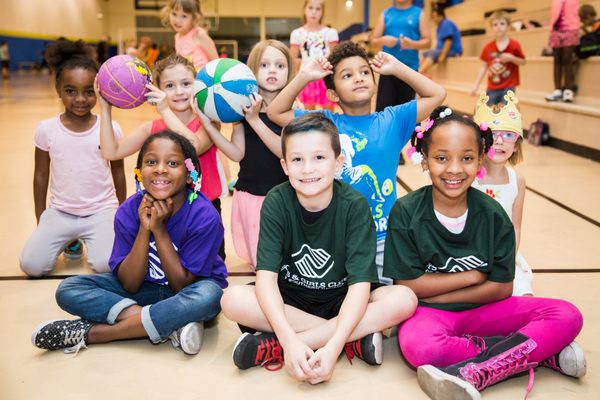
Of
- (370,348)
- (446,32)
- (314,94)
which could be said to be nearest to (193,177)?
(370,348)

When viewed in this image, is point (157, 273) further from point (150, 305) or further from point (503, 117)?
point (503, 117)

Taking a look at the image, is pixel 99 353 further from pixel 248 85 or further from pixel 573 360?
pixel 573 360

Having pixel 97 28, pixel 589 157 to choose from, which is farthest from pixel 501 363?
pixel 97 28

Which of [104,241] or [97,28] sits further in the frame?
[97,28]

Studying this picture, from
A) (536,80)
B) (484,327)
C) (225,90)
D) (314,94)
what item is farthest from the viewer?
(536,80)

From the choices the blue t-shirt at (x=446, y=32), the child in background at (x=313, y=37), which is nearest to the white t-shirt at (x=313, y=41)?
the child in background at (x=313, y=37)

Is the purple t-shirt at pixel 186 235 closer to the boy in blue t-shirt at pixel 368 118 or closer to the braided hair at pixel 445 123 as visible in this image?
the boy in blue t-shirt at pixel 368 118

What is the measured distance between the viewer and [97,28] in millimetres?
27031

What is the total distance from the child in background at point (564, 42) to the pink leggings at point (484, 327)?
4.97m

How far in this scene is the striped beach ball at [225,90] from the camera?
247cm

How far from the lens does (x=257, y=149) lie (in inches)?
106

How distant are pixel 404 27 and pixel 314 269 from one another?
354 centimetres

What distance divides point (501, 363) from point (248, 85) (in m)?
1.47

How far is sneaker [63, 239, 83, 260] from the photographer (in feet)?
9.61
